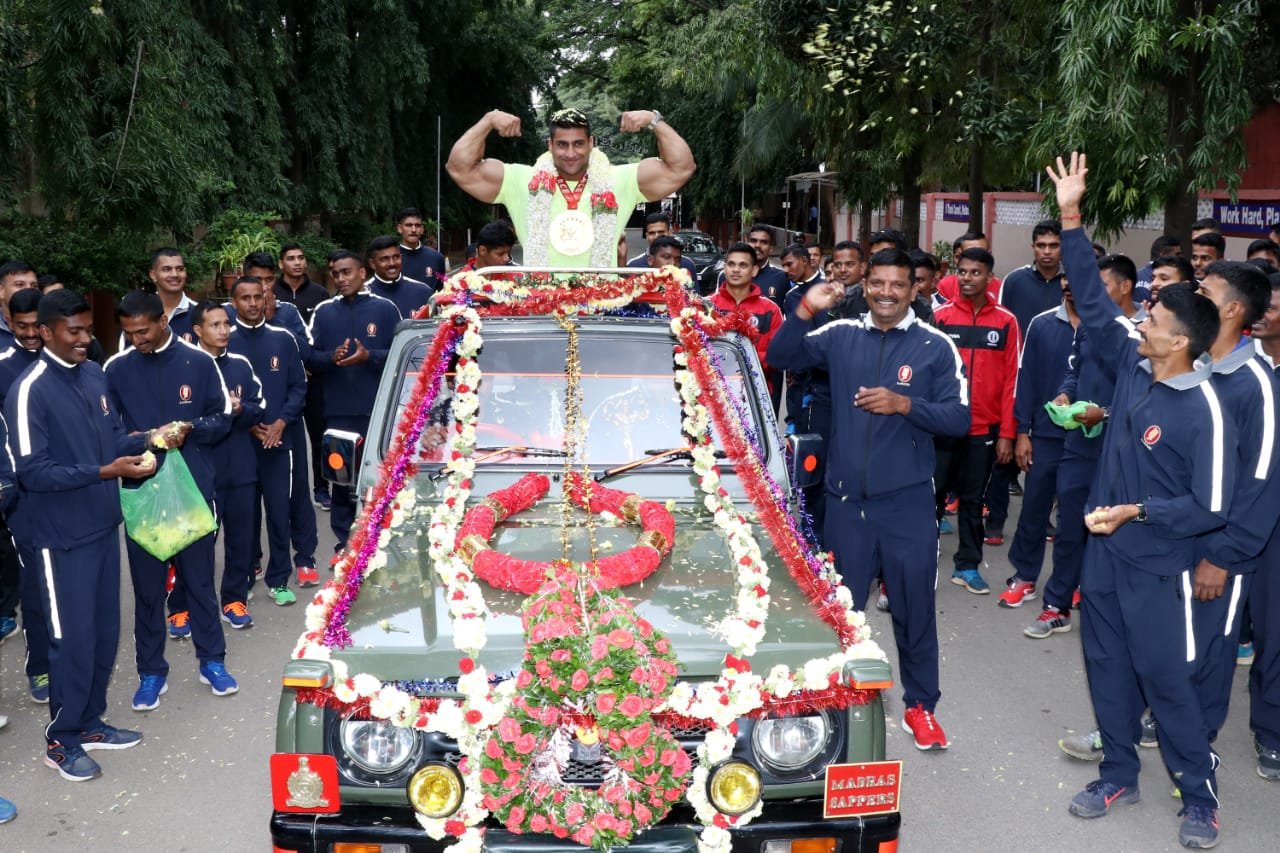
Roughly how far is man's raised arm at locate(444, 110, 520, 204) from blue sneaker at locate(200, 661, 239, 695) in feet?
9.12

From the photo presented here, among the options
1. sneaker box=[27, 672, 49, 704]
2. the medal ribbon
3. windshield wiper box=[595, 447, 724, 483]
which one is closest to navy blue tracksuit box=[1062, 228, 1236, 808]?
windshield wiper box=[595, 447, 724, 483]

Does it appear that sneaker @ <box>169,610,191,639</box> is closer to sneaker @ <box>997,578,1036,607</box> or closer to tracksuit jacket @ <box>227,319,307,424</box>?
tracksuit jacket @ <box>227,319,307,424</box>

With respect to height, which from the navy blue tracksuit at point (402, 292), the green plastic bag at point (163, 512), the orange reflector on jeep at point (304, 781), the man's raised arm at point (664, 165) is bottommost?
the orange reflector on jeep at point (304, 781)

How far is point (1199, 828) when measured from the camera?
4605 mm

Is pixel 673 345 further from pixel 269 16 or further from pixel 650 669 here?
pixel 269 16

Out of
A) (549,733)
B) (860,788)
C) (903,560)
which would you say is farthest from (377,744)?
(903,560)

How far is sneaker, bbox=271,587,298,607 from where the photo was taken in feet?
24.1

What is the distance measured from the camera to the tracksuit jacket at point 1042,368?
746 centimetres

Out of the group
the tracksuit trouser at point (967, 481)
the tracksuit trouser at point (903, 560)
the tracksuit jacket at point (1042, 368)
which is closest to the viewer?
the tracksuit trouser at point (903, 560)

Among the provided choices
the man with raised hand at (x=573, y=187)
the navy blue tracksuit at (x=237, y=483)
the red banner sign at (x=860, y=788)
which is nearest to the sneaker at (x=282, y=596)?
the navy blue tracksuit at (x=237, y=483)

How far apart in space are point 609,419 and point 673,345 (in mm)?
418

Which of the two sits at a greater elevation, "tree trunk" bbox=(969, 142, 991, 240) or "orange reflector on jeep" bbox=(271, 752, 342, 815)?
"tree trunk" bbox=(969, 142, 991, 240)

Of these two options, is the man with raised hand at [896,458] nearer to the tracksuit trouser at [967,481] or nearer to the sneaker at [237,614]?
the tracksuit trouser at [967,481]

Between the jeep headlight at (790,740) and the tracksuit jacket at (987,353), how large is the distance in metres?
5.05
